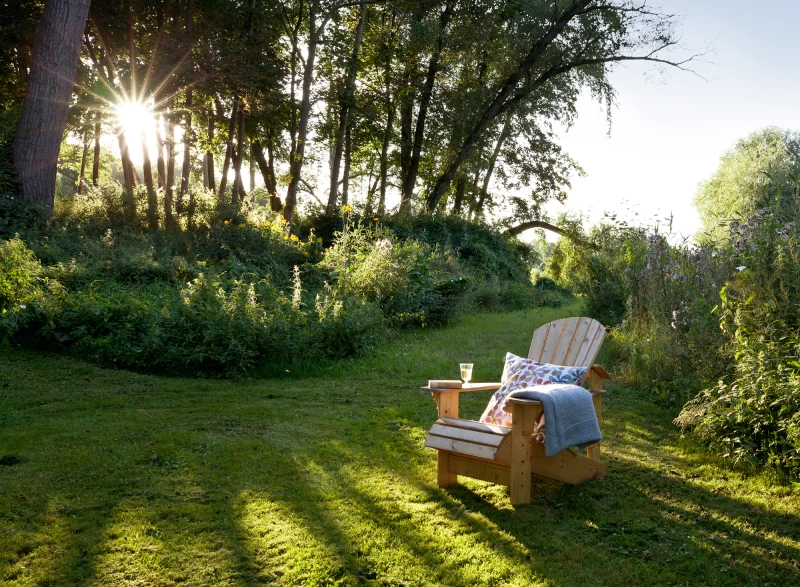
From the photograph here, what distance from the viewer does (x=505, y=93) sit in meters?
15.6

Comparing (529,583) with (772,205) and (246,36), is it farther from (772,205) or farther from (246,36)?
(246,36)

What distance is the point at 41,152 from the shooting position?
10.1 meters

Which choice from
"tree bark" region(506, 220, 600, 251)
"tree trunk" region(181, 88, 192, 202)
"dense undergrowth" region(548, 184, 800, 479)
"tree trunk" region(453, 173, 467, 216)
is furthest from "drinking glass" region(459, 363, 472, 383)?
"tree trunk" region(453, 173, 467, 216)

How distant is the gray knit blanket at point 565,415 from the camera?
3369mm

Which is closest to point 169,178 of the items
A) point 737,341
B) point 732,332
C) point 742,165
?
point 732,332

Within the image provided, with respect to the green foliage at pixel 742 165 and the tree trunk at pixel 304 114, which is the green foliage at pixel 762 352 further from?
the green foliage at pixel 742 165

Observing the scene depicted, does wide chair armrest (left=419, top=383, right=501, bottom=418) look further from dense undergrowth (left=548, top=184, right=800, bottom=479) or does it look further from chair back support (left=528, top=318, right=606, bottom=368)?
dense undergrowth (left=548, top=184, right=800, bottom=479)

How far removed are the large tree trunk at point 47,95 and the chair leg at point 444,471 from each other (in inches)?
348

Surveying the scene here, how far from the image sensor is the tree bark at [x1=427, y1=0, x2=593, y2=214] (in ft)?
48.4

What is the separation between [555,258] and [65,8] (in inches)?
555

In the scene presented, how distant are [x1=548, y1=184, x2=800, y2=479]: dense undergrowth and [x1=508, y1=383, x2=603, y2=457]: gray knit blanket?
0.86 m

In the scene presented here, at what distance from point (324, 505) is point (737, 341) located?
2.66 m

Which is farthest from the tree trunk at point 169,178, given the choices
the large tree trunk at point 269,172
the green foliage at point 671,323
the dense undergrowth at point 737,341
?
the dense undergrowth at point 737,341

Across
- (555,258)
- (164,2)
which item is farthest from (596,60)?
(164,2)
